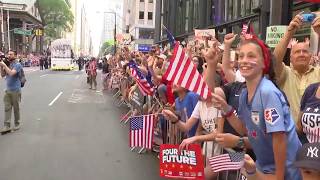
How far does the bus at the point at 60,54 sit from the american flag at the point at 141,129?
55.7 m

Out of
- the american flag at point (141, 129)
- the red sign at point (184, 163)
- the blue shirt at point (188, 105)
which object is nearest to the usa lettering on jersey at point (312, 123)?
the red sign at point (184, 163)

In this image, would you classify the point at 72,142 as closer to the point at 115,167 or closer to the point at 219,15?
the point at 115,167

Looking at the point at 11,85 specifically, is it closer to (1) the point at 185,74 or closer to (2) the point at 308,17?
(1) the point at 185,74

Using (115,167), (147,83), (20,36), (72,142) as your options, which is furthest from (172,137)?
(20,36)

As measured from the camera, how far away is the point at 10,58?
12.2m

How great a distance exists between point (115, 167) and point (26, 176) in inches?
58.2

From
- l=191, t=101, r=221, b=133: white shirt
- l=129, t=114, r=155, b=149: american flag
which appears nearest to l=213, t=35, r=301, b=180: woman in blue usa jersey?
l=191, t=101, r=221, b=133: white shirt

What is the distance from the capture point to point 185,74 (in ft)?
14.8

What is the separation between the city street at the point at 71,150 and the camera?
784 cm

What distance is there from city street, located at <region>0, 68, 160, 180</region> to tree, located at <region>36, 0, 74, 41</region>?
3896 inches

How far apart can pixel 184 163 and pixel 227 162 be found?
0.58 m

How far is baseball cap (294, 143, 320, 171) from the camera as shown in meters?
2.50

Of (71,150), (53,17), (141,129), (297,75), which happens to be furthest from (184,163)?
(53,17)

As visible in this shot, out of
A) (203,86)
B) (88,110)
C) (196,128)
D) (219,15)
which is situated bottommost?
(88,110)
